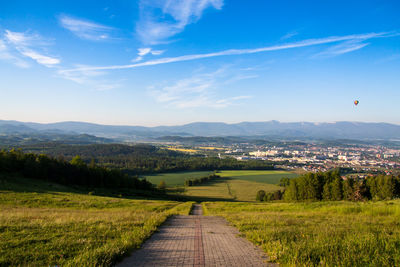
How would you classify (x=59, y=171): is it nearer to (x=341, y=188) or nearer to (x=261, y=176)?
(x=341, y=188)

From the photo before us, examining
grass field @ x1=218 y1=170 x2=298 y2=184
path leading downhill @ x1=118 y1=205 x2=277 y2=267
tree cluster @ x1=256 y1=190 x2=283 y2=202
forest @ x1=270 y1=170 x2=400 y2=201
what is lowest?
grass field @ x1=218 y1=170 x2=298 y2=184

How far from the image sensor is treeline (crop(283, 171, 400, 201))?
39812 millimetres

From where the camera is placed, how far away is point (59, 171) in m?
48.5

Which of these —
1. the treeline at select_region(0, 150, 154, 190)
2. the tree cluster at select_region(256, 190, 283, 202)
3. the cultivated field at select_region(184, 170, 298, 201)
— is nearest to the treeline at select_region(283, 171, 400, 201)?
the tree cluster at select_region(256, 190, 283, 202)

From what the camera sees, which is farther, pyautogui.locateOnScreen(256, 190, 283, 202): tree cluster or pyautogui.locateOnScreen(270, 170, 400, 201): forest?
pyautogui.locateOnScreen(256, 190, 283, 202): tree cluster

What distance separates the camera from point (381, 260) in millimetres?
5543

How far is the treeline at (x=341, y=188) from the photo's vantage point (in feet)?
131

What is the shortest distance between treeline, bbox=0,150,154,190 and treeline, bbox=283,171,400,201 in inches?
1694

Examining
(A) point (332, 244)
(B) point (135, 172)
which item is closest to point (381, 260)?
(A) point (332, 244)

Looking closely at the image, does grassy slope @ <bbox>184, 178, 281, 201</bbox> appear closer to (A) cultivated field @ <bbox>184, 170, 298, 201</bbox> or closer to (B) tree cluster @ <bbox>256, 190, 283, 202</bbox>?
(A) cultivated field @ <bbox>184, 170, 298, 201</bbox>

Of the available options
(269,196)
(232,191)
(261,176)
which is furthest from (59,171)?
(261,176)

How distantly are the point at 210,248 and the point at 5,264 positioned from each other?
5.60 meters

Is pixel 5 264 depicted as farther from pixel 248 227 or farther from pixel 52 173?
pixel 52 173

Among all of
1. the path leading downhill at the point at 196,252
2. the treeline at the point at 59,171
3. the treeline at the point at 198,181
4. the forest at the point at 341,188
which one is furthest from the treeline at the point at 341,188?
the treeline at the point at 59,171
